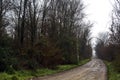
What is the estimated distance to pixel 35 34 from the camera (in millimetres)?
42250

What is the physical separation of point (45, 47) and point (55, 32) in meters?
16.4

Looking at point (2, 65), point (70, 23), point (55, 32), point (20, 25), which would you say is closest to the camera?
point (2, 65)

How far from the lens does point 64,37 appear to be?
56.6 m

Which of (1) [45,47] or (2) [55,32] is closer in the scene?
(1) [45,47]

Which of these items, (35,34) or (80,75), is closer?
(80,75)

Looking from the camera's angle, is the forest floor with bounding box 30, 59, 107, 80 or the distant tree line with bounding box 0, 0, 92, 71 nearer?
the forest floor with bounding box 30, 59, 107, 80

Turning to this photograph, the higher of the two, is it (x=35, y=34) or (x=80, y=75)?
(x=35, y=34)

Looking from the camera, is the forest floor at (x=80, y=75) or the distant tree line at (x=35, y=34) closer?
the forest floor at (x=80, y=75)

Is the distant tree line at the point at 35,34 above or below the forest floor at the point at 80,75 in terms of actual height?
above

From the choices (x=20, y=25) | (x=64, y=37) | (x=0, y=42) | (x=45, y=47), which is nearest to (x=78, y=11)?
(x=64, y=37)

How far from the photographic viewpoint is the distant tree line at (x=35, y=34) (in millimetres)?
31016

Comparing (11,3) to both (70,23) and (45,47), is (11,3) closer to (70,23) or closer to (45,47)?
(45,47)

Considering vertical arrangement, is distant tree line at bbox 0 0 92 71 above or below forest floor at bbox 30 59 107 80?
above

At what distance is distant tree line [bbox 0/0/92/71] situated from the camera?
31.0 meters
